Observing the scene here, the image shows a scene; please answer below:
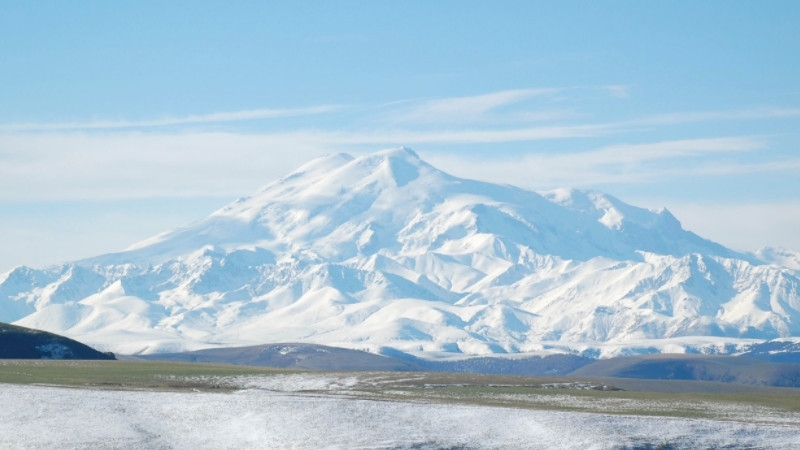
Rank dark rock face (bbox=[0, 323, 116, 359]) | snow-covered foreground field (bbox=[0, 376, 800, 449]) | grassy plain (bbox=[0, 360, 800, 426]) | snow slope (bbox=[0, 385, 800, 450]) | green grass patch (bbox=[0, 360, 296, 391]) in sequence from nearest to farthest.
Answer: snow slope (bbox=[0, 385, 800, 450]) < snow-covered foreground field (bbox=[0, 376, 800, 449]) < grassy plain (bbox=[0, 360, 800, 426]) < green grass patch (bbox=[0, 360, 296, 391]) < dark rock face (bbox=[0, 323, 116, 359])

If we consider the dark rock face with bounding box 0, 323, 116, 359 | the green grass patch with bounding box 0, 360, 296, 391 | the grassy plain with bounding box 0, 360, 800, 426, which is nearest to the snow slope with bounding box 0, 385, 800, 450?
the grassy plain with bounding box 0, 360, 800, 426

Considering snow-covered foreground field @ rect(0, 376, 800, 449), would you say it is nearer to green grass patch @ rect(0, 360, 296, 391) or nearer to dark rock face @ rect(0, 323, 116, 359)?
green grass patch @ rect(0, 360, 296, 391)

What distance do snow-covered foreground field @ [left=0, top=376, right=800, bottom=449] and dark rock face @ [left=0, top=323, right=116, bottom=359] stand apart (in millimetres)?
69819

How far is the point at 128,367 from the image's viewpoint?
408 ft

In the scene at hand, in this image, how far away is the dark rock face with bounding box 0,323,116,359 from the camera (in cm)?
15462

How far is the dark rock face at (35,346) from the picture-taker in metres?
155

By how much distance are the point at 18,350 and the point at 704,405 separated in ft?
283

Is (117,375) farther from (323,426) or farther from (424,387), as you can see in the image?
(323,426)

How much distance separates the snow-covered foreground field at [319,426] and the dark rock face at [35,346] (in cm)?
6982

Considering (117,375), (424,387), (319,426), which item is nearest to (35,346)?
(117,375)

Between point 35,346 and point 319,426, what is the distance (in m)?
88.6

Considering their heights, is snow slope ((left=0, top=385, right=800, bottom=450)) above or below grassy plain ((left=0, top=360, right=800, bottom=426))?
below

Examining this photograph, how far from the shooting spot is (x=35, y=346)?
158 metres

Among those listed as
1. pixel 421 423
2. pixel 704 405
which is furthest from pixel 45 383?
pixel 704 405
